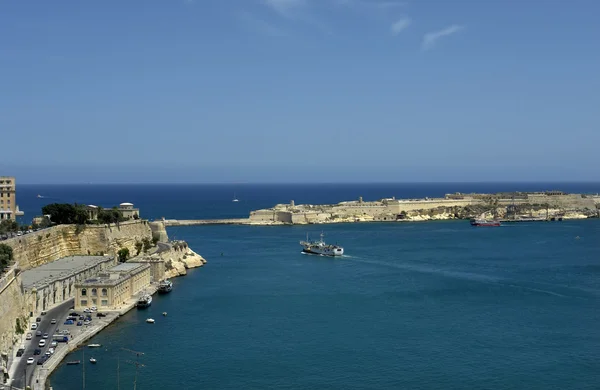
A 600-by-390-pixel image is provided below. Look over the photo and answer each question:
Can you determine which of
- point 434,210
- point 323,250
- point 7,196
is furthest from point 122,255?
point 434,210

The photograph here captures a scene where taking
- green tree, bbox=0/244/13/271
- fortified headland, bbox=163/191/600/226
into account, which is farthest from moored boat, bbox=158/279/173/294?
fortified headland, bbox=163/191/600/226

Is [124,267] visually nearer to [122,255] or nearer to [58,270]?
[58,270]

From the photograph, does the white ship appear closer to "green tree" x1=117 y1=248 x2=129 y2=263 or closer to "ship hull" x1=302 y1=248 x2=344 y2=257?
"ship hull" x1=302 y1=248 x2=344 y2=257

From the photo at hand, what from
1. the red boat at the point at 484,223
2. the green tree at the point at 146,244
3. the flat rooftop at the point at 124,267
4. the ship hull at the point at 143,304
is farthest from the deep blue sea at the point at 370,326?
the red boat at the point at 484,223

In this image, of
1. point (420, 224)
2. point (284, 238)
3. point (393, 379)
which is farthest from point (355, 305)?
point (420, 224)

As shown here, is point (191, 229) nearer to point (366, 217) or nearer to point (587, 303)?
point (366, 217)

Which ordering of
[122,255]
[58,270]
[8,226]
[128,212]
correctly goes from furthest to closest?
[128,212]
[122,255]
[8,226]
[58,270]
